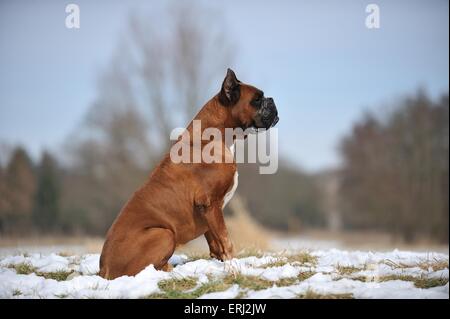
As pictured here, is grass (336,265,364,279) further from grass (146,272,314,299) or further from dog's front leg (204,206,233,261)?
dog's front leg (204,206,233,261)

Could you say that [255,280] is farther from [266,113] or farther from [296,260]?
[266,113]

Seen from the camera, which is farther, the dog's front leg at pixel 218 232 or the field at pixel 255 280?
the dog's front leg at pixel 218 232

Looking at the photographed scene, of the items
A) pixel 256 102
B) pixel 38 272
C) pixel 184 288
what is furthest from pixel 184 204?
pixel 38 272

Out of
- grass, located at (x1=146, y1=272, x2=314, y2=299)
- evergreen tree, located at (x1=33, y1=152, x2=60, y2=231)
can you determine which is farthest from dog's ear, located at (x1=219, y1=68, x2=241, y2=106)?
evergreen tree, located at (x1=33, y1=152, x2=60, y2=231)

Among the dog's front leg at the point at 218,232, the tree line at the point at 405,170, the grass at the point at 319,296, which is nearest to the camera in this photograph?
the grass at the point at 319,296

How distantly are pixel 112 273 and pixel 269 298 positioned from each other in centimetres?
Result: 189

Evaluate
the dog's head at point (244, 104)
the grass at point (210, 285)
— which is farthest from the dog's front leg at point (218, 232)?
the dog's head at point (244, 104)

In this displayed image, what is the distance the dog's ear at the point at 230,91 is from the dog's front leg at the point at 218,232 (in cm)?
136

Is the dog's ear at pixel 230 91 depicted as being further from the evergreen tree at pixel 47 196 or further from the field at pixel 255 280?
the evergreen tree at pixel 47 196

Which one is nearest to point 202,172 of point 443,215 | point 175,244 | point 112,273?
point 175,244

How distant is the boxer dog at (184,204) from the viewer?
18.2ft

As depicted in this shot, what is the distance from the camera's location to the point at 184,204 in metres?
5.88

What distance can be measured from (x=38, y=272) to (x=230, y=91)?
334 centimetres
